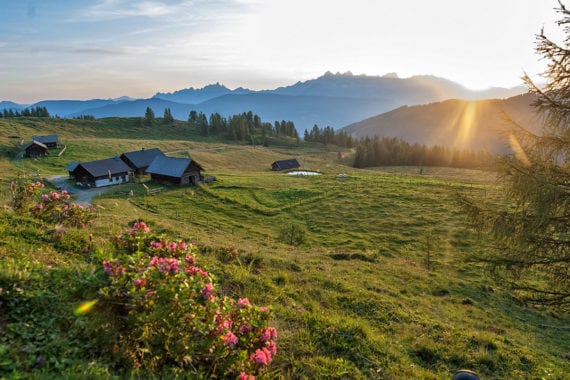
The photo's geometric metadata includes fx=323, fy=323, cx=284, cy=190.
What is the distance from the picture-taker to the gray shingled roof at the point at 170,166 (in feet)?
180

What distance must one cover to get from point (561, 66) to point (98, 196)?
164 ft

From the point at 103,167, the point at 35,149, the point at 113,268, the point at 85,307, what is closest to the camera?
the point at 85,307

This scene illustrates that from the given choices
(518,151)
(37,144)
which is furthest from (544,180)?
(37,144)

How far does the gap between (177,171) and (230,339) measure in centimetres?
5334

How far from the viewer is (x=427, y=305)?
47.9ft

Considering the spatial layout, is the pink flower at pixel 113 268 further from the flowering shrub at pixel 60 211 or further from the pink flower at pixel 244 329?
the flowering shrub at pixel 60 211

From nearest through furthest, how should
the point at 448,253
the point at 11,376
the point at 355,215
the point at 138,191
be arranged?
1. the point at 11,376
2. the point at 448,253
3. the point at 355,215
4. the point at 138,191

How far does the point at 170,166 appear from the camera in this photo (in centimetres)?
5644

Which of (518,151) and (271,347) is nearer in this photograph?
(271,347)

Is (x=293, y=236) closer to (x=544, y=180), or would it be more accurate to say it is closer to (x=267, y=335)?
(x=544, y=180)

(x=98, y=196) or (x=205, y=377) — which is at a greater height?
(x=205, y=377)

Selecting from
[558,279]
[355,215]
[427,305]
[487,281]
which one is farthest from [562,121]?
[355,215]

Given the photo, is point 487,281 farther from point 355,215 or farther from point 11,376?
point 11,376

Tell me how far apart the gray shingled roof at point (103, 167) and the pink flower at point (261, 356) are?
55.8m
